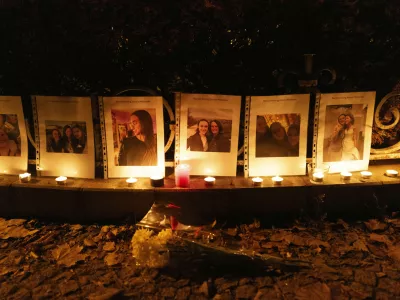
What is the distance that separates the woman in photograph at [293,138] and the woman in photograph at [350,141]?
0.60 metres

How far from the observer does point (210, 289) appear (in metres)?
3.07

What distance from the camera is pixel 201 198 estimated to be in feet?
13.3

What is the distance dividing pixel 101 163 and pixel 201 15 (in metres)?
2.38

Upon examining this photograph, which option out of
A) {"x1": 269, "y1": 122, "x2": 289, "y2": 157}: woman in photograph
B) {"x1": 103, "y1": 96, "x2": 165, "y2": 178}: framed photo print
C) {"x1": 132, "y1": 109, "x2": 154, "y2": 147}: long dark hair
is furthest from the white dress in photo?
{"x1": 132, "y1": 109, "x2": 154, "y2": 147}: long dark hair

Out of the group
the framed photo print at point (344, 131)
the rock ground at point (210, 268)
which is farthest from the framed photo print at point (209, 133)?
the framed photo print at point (344, 131)

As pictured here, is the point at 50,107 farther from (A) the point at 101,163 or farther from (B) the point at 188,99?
(B) the point at 188,99

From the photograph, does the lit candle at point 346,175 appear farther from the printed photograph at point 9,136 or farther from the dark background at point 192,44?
the printed photograph at point 9,136

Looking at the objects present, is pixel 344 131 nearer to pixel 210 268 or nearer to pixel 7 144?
pixel 210 268

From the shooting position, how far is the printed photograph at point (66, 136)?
13.9 ft

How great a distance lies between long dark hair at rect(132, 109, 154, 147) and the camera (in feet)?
13.6

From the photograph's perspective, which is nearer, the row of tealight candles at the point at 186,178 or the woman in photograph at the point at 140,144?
the row of tealight candles at the point at 186,178

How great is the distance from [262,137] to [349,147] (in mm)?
1103

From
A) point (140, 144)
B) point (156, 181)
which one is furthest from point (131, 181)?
point (140, 144)

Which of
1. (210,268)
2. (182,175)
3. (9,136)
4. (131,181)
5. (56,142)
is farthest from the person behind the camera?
A: (9,136)
